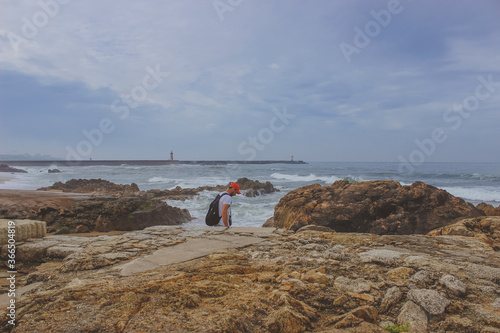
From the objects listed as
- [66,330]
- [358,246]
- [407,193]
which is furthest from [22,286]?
[407,193]

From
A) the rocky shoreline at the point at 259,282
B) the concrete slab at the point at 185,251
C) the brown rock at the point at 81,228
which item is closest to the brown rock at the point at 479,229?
the rocky shoreline at the point at 259,282

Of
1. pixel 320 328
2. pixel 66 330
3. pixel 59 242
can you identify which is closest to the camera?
pixel 66 330

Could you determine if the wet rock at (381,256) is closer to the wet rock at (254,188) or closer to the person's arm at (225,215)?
the person's arm at (225,215)

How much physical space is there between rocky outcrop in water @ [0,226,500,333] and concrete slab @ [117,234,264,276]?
24 mm

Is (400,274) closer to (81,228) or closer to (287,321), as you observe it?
(287,321)

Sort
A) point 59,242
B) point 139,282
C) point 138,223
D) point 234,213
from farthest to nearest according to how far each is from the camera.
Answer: point 234,213 → point 138,223 → point 59,242 → point 139,282

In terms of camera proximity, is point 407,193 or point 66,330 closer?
point 66,330

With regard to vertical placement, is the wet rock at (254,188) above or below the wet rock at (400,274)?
below

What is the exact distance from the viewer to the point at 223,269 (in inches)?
118

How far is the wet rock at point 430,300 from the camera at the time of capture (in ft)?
7.16

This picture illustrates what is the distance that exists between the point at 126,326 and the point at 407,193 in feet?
21.5

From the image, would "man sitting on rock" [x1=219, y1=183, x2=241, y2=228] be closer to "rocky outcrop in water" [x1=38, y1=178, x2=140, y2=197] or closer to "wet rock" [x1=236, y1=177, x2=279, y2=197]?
"wet rock" [x1=236, y1=177, x2=279, y2=197]

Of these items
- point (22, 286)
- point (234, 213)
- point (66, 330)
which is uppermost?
point (66, 330)

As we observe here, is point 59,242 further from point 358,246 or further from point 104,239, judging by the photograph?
point 358,246
